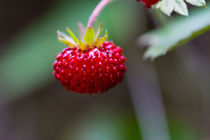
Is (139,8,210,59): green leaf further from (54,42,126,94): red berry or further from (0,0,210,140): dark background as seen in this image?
(0,0,210,140): dark background

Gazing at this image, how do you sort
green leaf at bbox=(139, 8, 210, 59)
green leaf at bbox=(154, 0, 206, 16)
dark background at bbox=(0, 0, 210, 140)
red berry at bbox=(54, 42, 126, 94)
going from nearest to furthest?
green leaf at bbox=(154, 0, 206, 16) → red berry at bbox=(54, 42, 126, 94) → green leaf at bbox=(139, 8, 210, 59) → dark background at bbox=(0, 0, 210, 140)

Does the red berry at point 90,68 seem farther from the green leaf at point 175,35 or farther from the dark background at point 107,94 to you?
the dark background at point 107,94

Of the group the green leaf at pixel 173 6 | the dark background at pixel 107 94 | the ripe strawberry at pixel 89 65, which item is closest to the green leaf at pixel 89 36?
the ripe strawberry at pixel 89 65

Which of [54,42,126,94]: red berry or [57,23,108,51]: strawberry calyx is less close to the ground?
[57,23,108,51]: strawberry calyx

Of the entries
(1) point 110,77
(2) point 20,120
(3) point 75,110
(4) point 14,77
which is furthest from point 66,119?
(1) point 110,77

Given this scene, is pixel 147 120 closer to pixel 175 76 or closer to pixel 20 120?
pixel 175 76

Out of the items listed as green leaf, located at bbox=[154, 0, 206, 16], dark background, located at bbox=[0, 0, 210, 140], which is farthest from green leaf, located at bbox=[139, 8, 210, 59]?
dark background, located at bbox=[0, 0, 210, 140]

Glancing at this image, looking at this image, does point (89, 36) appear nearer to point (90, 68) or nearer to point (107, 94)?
point (90, 68)
